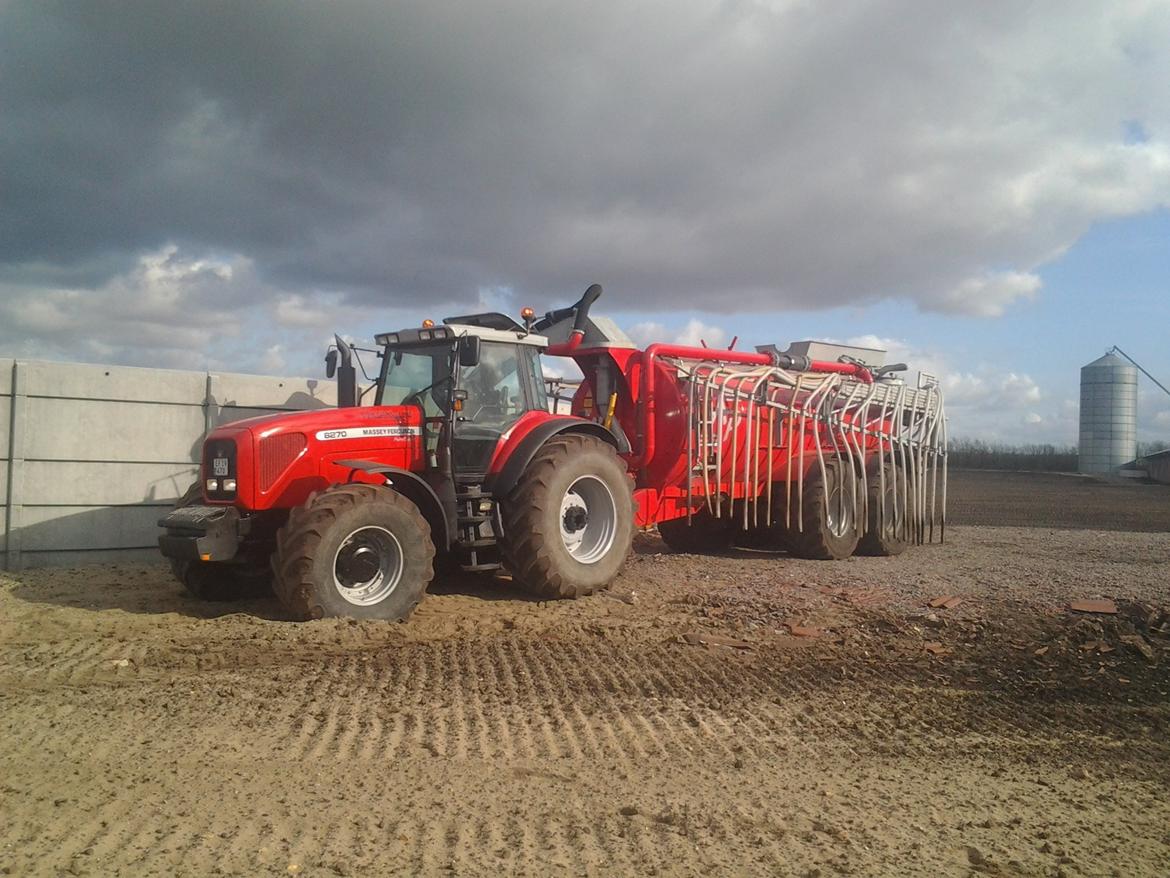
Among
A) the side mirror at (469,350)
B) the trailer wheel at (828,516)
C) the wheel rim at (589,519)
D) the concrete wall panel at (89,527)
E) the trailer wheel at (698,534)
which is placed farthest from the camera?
the trailer wheel at (698,534)

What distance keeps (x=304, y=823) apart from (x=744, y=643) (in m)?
3.63

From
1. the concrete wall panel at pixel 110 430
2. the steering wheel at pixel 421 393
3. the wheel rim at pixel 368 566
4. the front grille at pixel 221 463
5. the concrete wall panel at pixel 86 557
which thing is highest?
the steering wheel at pixel 421 393

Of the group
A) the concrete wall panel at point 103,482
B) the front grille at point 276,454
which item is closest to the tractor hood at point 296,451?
the front grille at point 276,454

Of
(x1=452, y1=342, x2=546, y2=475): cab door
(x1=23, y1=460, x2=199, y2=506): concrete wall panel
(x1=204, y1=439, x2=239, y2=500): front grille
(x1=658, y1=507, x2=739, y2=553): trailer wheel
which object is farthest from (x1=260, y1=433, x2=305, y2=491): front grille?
(x1=658, y1=507, x2=739, y2=553): trailer wheel

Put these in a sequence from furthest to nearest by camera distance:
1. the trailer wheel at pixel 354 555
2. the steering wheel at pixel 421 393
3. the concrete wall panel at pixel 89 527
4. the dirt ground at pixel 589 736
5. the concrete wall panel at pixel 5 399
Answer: the concrete wall panel at pixel 89 527, the concrete wall panel at pixel 5 399, the steering wheel at pixel 421 393, the trailer wheel at pixel 354 555, the dirt ground at pixel 589 736

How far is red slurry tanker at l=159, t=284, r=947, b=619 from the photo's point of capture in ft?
21.8

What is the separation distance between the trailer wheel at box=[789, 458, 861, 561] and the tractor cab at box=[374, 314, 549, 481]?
389 centimetres

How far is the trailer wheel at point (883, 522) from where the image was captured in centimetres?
1108

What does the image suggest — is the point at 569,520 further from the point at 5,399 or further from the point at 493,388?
the point at 5,399

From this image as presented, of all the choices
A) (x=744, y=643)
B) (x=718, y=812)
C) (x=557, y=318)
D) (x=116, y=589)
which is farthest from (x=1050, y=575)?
(x=116, y=589)

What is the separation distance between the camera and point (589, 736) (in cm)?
→ 438

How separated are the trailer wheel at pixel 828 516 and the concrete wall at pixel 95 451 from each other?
6.58 m

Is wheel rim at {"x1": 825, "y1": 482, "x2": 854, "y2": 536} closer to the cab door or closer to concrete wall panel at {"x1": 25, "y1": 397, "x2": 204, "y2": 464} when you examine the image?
the cab door

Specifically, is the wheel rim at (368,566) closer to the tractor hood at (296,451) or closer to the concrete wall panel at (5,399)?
the tractor hood at (296,451)
